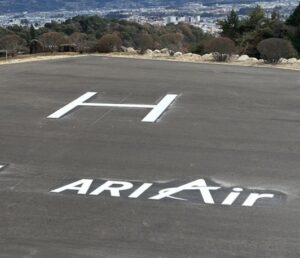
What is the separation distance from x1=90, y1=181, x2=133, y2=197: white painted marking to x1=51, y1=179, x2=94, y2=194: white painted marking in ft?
0.52

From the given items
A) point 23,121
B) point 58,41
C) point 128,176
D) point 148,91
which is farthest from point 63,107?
point 58,41

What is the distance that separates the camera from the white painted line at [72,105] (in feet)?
46.2

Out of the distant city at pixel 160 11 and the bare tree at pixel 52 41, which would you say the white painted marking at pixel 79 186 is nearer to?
the bare tree at pixel 52 41

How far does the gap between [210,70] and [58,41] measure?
10.9 meters

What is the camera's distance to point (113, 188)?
29.8 feet

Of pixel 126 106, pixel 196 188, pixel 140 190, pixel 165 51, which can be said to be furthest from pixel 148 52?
pixel 140 190

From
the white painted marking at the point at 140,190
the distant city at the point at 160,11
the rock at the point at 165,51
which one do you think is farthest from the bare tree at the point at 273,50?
the distant city at the point at 160,11

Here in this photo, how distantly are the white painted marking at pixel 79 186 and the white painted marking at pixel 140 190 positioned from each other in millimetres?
643

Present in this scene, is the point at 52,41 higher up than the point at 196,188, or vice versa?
the point at 196,188

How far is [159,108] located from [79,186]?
19.8ft

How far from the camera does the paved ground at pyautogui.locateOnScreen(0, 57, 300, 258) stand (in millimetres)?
7230

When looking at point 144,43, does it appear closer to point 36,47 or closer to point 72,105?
point 36,47

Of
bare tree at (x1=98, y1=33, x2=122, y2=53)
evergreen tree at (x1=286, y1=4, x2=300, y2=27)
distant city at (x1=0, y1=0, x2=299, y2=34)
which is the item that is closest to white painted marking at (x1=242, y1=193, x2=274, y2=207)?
bare tree at (x1=98, y1=33, x2=122, y2=53)

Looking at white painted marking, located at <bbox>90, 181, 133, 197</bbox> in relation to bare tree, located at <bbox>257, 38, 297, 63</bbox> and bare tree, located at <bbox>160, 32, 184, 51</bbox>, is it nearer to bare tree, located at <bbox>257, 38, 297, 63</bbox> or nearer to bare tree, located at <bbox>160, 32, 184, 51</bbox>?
bare tree, located at <bbox>257, 38, 297, 63</bbox>
